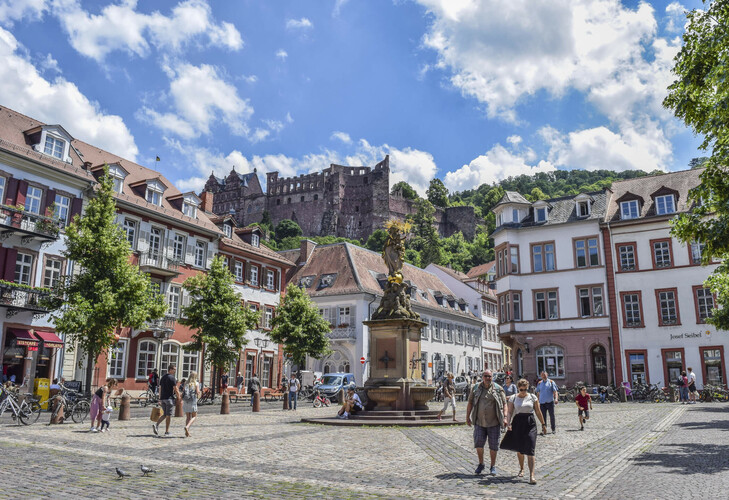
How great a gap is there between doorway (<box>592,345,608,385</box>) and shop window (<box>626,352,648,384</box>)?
5.09ft

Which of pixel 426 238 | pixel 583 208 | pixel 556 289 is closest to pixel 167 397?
pixel 556 289

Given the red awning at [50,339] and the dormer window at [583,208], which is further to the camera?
the dormer window at [583,208]

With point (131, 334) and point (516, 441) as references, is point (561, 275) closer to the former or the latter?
point (131, 334)

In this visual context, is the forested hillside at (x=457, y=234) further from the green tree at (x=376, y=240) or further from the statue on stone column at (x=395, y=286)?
the statue on stone column at (x=395, y=286)

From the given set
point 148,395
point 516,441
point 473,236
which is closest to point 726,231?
point 516,441

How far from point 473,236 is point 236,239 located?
97.0 m

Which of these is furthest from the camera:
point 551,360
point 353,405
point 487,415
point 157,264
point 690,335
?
point 551,360

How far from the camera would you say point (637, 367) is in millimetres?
37250

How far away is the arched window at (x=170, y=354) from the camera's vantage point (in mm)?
34094

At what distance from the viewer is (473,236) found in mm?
133125

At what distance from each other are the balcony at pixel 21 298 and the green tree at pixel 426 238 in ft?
260

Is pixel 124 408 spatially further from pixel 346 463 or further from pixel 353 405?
pixel 346 463

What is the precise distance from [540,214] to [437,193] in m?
103

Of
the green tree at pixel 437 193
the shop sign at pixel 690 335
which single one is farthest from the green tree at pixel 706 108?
the green tree at pixel 437 193
